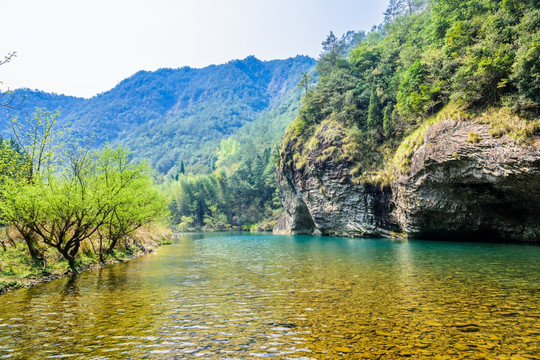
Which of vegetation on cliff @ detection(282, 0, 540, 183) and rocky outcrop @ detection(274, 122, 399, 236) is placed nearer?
vegetation on cliff @ detection(282, 0, 540, 183)

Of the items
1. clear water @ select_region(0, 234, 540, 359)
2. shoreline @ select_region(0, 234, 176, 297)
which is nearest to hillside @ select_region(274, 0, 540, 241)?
clear water @ select_region(0, 234, 540, 359)

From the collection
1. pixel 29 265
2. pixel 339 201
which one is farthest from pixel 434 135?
pixel 29 265

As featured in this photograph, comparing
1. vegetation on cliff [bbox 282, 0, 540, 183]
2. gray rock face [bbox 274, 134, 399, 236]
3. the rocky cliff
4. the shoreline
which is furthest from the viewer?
gray rock face [bbox 274, 134, 399, 236]

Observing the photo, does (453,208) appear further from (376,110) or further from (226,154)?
(226,154)

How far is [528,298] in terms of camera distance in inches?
420

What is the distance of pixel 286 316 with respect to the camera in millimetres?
9977

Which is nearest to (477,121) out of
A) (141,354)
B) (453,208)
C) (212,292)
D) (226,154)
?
(453,208)

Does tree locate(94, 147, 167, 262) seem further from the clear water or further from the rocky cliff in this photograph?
A: the rocky cliff

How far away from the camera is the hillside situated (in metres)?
25.8

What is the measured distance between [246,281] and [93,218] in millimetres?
10373

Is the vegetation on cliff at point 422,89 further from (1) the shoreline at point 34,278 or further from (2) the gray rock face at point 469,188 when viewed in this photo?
(1) the shoreline at point 34,278

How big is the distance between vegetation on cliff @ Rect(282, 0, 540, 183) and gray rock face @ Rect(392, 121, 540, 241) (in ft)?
5.26

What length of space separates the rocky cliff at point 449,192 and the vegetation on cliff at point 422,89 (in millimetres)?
1337

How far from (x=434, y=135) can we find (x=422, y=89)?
7.24m
